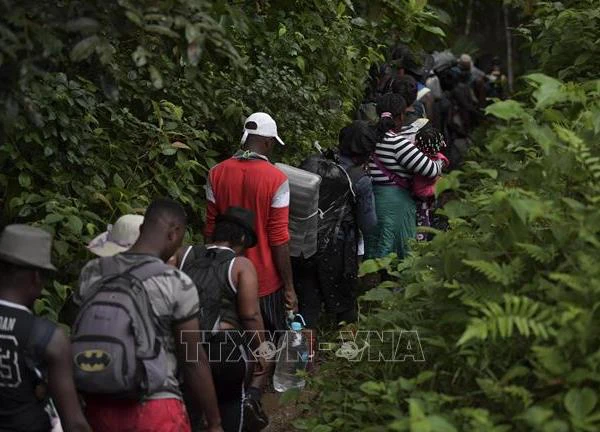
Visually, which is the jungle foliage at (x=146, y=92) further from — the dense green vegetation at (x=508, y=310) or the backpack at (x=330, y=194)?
the dense green vegetation at (x=508, y=310)

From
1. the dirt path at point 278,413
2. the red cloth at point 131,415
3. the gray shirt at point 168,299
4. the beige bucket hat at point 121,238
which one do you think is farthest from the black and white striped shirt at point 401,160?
the red cloth at point 131,415

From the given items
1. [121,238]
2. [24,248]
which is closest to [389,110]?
[121,238]

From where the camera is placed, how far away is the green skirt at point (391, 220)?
827 cm

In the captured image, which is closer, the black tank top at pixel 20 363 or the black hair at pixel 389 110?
the black tank top at pixel 20 363

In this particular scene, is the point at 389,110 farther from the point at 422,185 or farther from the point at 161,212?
the point at 161,212

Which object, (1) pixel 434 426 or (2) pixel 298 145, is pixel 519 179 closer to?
(1) pixel 434 426

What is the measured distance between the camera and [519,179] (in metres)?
4.75

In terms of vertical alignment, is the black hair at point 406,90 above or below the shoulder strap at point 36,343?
below

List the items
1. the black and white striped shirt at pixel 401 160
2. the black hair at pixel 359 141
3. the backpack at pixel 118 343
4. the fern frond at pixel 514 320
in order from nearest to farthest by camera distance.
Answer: the fern frond at pixel 514 320 < the backpack at pixel 118 343 < the black hair at pixel 359 141 < the black and white striped shirt at pixel 401 160

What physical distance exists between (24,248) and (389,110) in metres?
4.71

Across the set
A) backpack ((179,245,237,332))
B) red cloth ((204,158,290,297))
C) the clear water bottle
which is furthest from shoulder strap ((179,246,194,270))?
the clear water bottle

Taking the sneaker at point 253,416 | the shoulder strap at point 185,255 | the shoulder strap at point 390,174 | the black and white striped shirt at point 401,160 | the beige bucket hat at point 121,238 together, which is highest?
the beige bucket hat at point 121,238

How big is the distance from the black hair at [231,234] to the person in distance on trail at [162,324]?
39.2 inches

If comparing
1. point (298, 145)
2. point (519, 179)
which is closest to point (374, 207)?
point (298, 145)
